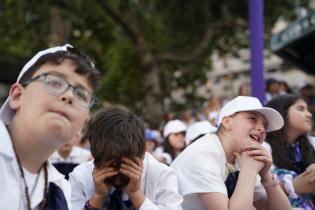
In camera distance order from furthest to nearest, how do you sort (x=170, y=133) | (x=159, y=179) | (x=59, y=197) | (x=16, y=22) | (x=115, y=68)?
(x=115, y=68) → (x=16, y=22) → (x=170, y=133) → (x=159, y=179) → (x=59, y=197)

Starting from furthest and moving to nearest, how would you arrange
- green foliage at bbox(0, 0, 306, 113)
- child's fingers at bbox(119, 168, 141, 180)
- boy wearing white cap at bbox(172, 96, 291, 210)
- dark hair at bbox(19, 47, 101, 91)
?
green foliage at bbox(0, 0, 306, 113) < boy wearing white cap at bbox(172, 96, 291, 210) < child's fingers at bbox(119, 168, 141, 180) < dark hair at bbox(19, 47, 101, 91)

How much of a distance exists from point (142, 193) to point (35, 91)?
1015 millimetres

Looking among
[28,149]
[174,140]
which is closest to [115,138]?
[28,149]

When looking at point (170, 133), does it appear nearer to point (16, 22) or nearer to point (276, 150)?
point (276, 150)

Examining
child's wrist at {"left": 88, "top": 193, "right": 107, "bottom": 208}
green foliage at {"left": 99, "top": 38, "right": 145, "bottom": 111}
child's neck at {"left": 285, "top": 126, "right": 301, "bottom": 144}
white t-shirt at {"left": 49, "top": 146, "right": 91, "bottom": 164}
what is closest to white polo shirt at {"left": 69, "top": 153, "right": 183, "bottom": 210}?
child's wrist at {"left": 88, "top": 193, "right": 107, "bottom": 208}

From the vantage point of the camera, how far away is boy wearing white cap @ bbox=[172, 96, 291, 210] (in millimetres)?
2770

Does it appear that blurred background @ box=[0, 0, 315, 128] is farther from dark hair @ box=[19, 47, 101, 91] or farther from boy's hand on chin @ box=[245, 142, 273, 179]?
dark hair @ box=[19, 47, 101, 91]

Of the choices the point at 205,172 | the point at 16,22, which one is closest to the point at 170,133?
the point at 205,172

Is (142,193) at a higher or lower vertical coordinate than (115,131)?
lower

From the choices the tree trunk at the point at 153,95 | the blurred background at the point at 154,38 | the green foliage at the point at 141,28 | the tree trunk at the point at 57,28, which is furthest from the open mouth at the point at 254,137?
the tree trunk at the point at 57,28

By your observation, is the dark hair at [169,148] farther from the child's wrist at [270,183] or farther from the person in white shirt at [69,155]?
the child's wrist at [270,183]

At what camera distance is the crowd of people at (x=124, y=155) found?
1.67 meters

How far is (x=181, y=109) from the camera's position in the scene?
2105 cm

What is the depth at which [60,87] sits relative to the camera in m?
1.67
